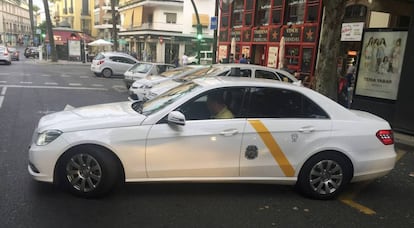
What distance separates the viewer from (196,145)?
4.45m

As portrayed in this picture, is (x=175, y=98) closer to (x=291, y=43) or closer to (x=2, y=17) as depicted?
(x=291, y=43)

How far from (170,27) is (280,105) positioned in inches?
1558

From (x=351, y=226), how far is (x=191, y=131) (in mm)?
1994

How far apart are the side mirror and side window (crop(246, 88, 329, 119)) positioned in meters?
0.83

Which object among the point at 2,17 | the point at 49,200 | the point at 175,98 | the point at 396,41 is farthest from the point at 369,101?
the point at 2,17

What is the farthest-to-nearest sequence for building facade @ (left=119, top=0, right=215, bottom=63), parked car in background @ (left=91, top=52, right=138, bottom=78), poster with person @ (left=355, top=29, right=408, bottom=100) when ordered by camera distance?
building facade @ (left=119, top=0, right=215, bottom=63) → parked car in background @ (left=91, top=52, right=138, bottom=78) → poster with person @ (left=355, top=29, right=408, bottom=100)

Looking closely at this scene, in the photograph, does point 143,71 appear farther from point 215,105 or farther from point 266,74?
point 215,105

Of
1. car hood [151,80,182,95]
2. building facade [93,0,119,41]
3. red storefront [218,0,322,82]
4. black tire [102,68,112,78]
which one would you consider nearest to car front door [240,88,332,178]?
car hood [151,80,182,95]

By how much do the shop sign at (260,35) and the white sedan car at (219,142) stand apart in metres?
15.2

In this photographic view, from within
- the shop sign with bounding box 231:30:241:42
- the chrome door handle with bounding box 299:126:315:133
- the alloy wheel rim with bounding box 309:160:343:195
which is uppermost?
the shop sign with bounding box 231:30:241:42

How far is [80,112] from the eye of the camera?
16.1 ft

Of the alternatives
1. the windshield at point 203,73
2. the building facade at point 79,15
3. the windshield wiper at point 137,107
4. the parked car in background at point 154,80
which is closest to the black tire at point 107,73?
the parked car in background at point 154,80

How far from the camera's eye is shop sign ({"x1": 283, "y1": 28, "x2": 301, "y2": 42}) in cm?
1769

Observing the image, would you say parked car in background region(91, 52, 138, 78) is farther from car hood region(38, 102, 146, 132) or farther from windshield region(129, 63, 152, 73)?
car hood region(38, 102, 146, 132)
